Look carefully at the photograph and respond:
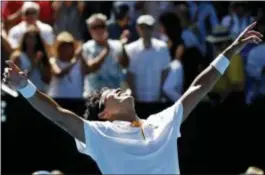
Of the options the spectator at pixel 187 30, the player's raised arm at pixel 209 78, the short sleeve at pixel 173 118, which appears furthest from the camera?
the spectator at pixel 187 30

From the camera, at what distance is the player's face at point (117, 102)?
505 centimetres

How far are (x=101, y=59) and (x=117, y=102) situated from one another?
4.04 m

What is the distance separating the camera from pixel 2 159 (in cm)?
919

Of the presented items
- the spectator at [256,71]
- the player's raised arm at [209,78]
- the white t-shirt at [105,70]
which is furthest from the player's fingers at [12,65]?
the spectator at [256,71]

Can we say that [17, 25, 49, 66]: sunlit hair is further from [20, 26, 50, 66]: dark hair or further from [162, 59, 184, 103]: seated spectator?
[162, 59, 184, 103]: seated spectator

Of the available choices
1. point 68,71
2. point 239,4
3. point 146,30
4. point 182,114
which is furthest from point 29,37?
point 182,114

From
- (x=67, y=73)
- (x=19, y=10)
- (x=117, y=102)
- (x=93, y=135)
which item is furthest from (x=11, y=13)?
(x=93, y=135)

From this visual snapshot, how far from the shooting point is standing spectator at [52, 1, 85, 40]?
9914mm

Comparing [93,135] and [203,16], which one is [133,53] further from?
[93,135]

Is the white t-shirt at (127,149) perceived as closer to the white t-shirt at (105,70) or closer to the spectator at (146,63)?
the white t-shirt at (105,70)

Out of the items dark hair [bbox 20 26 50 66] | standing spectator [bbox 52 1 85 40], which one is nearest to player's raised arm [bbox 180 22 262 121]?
dark hair [bbox 20 26 50 66]

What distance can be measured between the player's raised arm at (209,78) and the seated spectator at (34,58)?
397cm

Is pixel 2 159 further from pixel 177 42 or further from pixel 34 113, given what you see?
pixel 177 42

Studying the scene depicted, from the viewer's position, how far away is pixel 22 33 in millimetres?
9352
